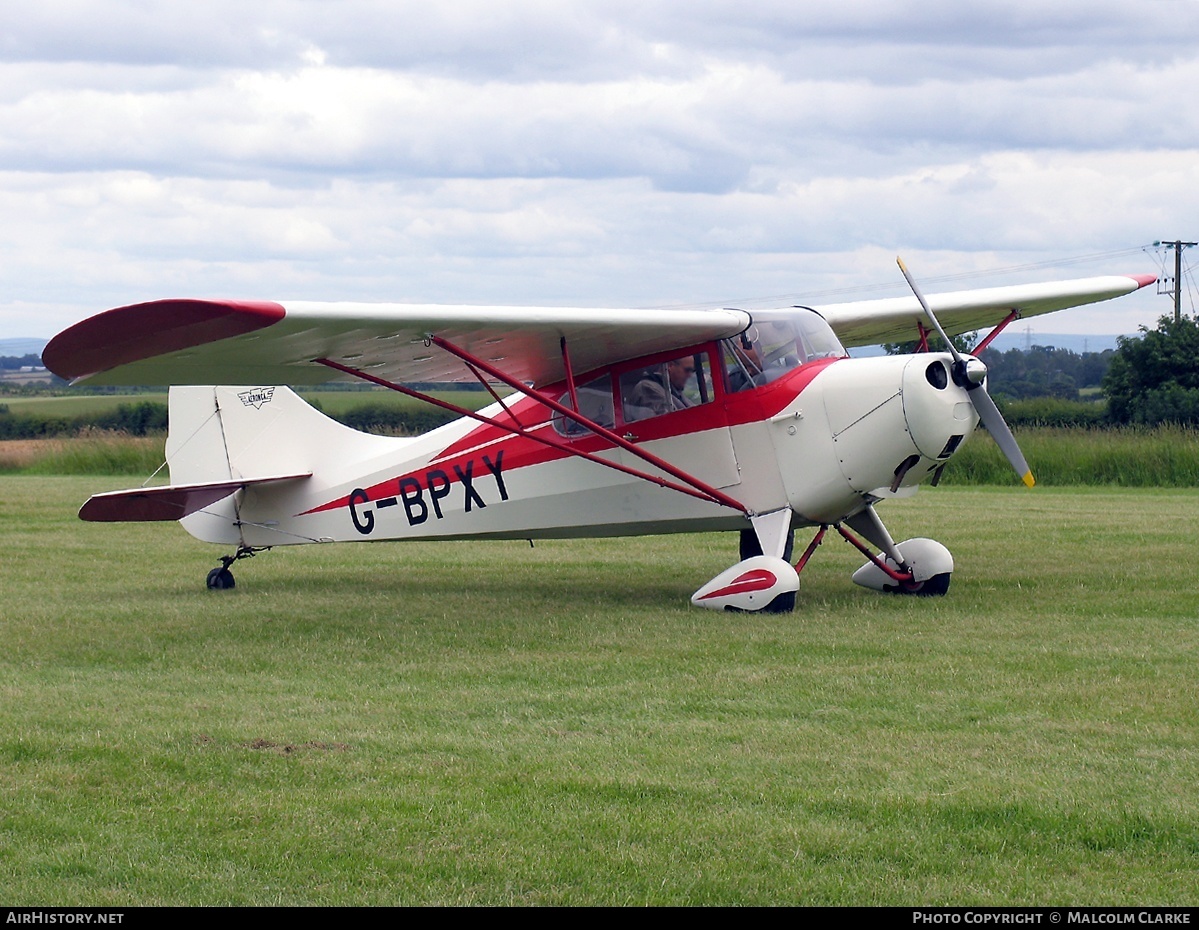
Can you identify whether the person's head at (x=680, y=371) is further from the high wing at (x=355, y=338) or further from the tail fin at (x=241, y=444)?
the tail fin at (x=241, y=444)

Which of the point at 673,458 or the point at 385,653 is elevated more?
the point at 673,458

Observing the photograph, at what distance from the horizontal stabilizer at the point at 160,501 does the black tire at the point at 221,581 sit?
62 cm

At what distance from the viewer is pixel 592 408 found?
11.4 meters

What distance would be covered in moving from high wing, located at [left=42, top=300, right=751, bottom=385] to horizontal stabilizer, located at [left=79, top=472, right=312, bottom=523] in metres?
2.06

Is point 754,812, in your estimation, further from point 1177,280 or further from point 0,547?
point 1177,280

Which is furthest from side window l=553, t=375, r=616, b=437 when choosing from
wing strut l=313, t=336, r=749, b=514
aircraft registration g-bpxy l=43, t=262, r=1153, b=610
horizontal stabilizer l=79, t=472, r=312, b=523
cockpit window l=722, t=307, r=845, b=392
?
horizontal stabilizer l=79, t=472, r=312, b=523

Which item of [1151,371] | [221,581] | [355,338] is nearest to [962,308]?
[355,338]

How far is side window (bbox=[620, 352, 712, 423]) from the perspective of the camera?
10828 mm

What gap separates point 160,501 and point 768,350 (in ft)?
18.2

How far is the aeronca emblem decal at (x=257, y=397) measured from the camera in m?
13.0

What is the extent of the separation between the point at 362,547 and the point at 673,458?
20.8 feet

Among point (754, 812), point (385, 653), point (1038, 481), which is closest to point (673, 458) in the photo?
point (385, 653)

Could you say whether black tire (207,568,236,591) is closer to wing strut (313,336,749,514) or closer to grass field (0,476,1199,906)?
grass field (0,476,1199,906)
